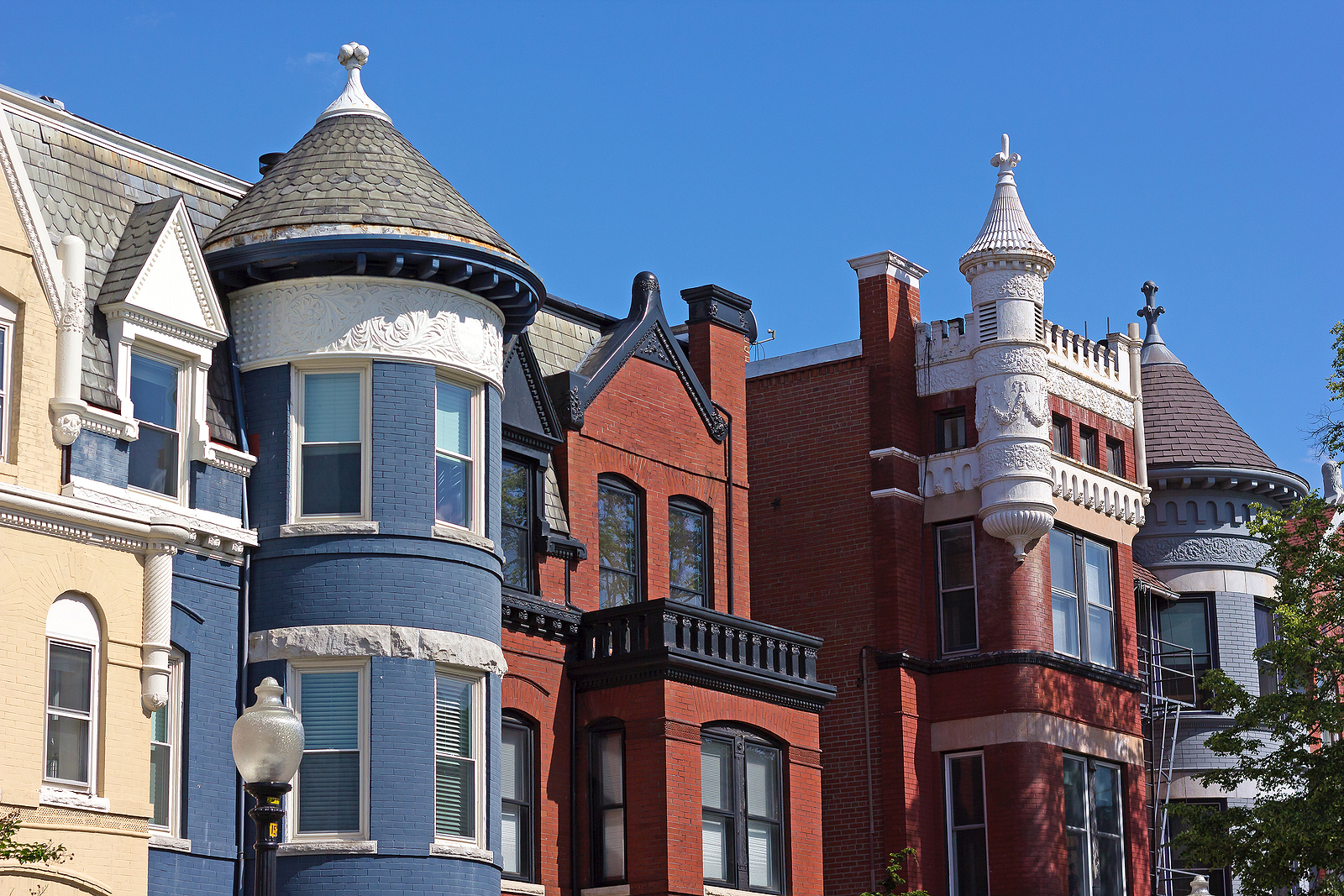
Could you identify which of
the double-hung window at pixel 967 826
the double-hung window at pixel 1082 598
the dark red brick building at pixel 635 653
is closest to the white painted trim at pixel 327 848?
the dark red brick building at pixel 635 653

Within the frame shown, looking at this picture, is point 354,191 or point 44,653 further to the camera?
point 354,191

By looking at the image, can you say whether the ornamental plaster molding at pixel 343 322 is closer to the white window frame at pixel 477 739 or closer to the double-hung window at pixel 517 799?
the white window frame at pixel 477 739

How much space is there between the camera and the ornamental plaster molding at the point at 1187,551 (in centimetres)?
3891

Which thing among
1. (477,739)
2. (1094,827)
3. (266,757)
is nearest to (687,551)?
(477,739)

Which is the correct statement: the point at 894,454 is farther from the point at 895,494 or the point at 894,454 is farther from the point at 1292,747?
the point at 1292,747

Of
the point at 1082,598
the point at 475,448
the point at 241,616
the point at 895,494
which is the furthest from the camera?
the point at 1082,598

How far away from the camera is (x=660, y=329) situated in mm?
31422

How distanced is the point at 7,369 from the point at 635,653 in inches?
375

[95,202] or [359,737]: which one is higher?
[95,202]

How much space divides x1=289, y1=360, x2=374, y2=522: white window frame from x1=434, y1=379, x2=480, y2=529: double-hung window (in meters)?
0.92

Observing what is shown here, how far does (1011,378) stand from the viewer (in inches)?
1308

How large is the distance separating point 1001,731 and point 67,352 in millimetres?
17035

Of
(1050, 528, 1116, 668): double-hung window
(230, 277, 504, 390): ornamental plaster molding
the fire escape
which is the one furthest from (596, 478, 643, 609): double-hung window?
the fire escape

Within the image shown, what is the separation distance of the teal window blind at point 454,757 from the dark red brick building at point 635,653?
98 centimetres
